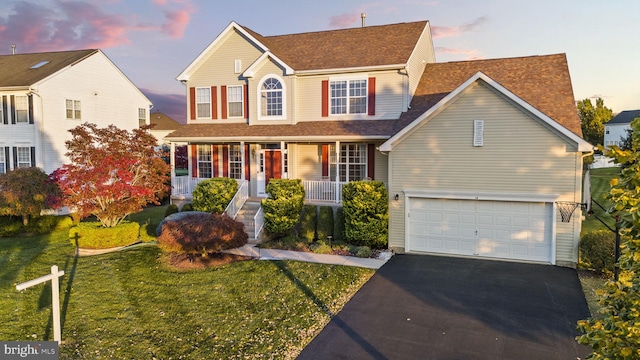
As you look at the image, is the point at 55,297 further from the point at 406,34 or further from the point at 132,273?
the point at 406,34

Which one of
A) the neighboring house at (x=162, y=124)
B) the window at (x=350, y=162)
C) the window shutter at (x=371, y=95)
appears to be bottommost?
the window at (x=350, y=162)

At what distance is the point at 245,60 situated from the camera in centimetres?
1972

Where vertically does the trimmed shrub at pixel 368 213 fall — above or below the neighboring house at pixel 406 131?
below

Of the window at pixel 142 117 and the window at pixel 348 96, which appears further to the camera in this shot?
the window at pixel 142 117

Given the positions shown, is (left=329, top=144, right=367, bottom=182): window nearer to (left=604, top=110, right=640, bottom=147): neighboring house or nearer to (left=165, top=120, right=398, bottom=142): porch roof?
(left=165, top=120, right=398, bottom=142): porch roof

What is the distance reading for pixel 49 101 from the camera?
22.7 meters

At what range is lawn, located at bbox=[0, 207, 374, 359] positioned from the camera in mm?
7680

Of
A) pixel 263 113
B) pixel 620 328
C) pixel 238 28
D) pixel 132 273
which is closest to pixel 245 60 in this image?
pixel 238 28

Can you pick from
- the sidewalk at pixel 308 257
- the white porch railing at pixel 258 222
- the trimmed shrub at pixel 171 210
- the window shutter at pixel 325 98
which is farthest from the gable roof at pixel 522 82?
the trimmed shrub at pixel 171 210

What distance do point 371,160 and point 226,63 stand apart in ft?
28.3

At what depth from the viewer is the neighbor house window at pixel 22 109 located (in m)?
22.6

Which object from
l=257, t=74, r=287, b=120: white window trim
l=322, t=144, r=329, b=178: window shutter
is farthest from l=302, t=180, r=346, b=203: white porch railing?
l=257, t=74, r=287, b=120: white window trim

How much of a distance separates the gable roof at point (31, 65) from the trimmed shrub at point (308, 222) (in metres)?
16.8

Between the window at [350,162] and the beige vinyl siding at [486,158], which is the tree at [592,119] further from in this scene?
the beige vinyl siding at [486,158]
